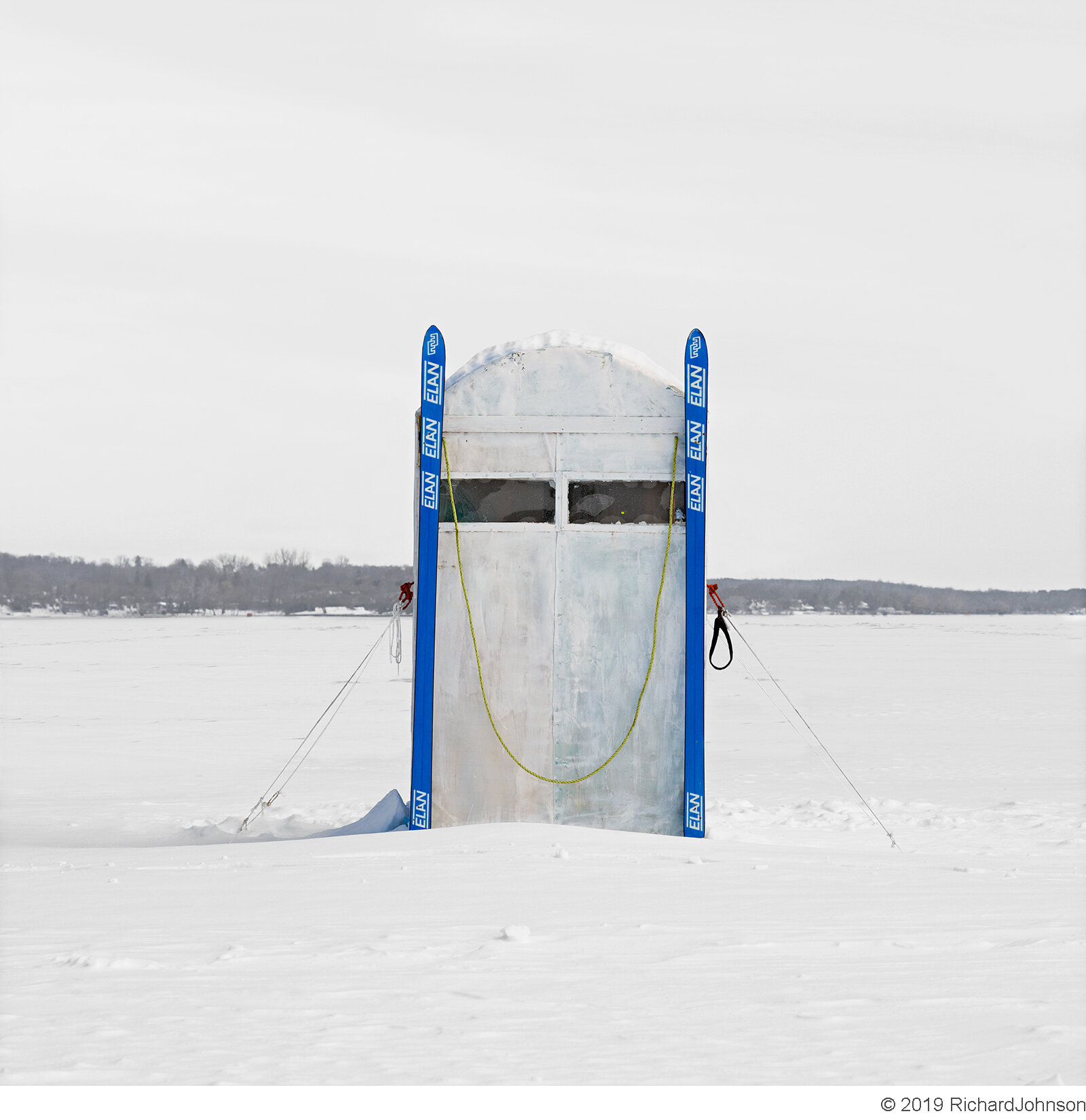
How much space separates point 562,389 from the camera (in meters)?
7.50

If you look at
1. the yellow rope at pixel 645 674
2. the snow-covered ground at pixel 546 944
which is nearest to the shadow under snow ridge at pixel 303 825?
the snow-covered ground at pixel 546 944

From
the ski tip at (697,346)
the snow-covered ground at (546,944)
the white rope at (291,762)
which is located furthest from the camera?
the white rope at (291,762)

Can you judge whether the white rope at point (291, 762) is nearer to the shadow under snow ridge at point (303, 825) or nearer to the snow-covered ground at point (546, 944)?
the shadow under snow ridge at point (303, 825)

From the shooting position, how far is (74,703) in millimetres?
19891

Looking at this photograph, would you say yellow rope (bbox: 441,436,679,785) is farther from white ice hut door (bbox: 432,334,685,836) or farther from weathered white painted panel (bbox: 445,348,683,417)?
weathered white painted panel (bbox: 445,348,683,417)

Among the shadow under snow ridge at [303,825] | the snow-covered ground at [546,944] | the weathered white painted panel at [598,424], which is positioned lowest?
the shadow under snow ridge at [303,825]

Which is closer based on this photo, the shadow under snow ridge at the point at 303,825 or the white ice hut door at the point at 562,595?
the white ice hut door at the point at 562,595

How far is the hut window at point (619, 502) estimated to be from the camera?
24.6 ft

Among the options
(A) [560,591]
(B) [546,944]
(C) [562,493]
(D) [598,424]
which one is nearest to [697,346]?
(D) [598,424]

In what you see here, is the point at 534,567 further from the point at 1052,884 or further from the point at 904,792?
the point at 904,792

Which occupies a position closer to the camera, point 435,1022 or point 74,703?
point 435,1022

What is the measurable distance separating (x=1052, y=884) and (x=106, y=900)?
4468mm

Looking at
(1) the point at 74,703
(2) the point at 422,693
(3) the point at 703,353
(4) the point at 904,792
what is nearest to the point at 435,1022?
(2) the point at 422,693

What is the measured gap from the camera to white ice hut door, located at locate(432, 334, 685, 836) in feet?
24.4
